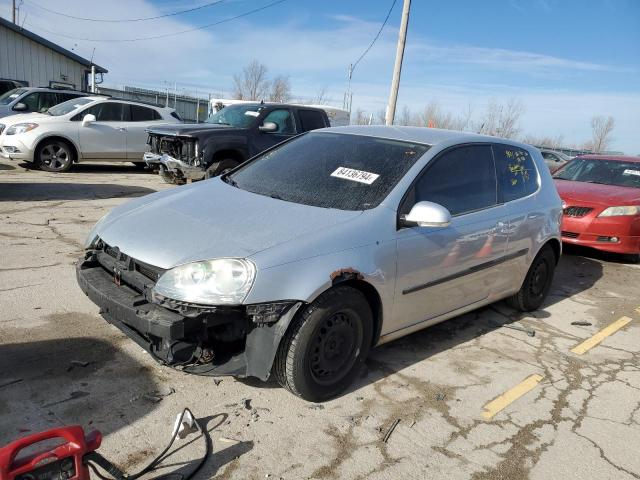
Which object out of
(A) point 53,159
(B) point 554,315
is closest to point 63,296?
(B) point 554,315

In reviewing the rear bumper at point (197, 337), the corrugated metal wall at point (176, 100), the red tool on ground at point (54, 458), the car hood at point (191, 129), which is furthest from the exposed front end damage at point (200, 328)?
the corrugated metal wall at point (176, 100)

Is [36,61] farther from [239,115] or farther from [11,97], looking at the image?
[239,115]

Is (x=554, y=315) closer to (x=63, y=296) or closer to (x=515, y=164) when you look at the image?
(x=515, y=164)

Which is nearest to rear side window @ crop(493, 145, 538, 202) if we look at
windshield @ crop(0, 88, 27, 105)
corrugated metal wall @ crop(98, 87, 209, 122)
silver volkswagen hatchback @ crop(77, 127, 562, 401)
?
silver volkswagen hatchback @ crop(77, 127, 562, 401)

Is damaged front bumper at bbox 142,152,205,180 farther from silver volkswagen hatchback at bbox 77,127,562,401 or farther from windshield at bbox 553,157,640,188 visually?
windshield at bbox 553,157,640,188

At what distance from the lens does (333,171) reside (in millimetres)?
3920

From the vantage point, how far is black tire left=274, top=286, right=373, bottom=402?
9.75 ft

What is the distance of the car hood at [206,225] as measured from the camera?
2.96 meters

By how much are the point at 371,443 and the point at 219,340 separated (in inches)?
39.8

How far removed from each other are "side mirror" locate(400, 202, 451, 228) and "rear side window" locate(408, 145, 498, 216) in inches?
4.3

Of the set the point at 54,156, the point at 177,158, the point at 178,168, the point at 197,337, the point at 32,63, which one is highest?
the point at 32,63

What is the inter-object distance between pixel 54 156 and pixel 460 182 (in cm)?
981

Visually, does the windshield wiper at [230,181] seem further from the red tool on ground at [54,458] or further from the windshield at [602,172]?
the windshield at [602,172]

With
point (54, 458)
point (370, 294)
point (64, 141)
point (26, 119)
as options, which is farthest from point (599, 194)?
point (26, 119)
